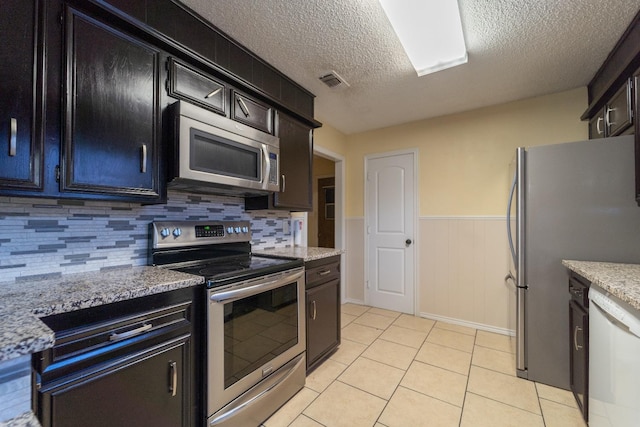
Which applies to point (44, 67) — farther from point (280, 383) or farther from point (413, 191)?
point (413, 191)

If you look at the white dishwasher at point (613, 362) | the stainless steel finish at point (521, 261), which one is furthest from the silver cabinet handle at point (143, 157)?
the stainless steel finish at point (521, 261)

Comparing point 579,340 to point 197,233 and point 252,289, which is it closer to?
point 252,289

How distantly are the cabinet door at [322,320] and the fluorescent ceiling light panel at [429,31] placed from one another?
1.90 m

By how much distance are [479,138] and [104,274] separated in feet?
11.3

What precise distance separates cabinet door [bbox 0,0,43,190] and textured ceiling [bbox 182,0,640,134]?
0.80 meters

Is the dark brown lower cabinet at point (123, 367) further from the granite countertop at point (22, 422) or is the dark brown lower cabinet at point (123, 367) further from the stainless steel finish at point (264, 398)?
the granite countertop at point (22, 422)

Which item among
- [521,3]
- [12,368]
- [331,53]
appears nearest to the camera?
[12,368]

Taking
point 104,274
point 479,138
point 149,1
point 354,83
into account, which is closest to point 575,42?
point 479,138

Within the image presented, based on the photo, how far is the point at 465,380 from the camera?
79.1 inches

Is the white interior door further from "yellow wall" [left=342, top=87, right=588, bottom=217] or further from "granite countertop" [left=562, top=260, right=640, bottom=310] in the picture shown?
"granite countertop" [left=562, top=260, right=640, bottom=310]

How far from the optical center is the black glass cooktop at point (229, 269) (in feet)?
4.50

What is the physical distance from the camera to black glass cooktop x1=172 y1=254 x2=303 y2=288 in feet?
4.50

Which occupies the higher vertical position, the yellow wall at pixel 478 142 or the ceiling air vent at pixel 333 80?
the ceiling air vent at pixel 333 80

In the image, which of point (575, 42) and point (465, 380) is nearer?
point (575, 42)
